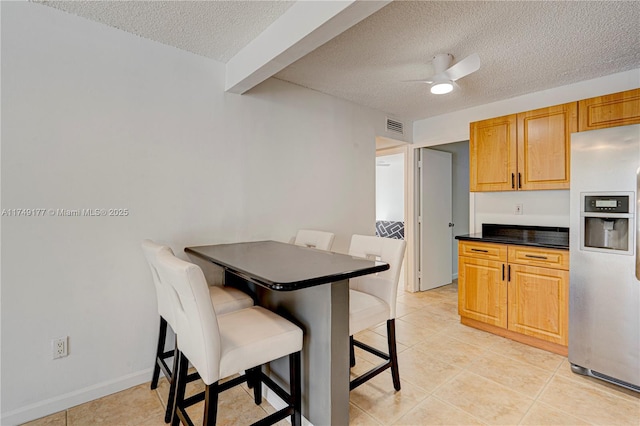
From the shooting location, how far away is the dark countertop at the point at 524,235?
2.86 meters

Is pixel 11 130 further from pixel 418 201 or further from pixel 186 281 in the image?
pixel 418 201

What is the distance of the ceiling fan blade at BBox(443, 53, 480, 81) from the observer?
2178 mm

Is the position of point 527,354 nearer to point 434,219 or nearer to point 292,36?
point 434,219

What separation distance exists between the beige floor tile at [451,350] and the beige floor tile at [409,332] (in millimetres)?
70

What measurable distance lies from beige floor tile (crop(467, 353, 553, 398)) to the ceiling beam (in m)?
2.49

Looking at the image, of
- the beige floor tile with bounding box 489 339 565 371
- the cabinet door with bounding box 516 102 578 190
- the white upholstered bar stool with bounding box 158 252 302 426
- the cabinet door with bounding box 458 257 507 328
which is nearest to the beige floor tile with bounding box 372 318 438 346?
the cabinet door with bounding box 458 257 507 328

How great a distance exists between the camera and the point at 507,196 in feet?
11.5

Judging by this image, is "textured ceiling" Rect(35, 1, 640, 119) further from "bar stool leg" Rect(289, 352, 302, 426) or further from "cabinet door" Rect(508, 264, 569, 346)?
"bar stool leg" Rect(289, 352, 302, 426)

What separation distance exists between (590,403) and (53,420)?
3.27 metres

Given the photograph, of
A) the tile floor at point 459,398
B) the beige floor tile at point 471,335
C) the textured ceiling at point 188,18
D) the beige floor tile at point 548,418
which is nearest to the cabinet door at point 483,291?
the beige floor tile at point 471,335

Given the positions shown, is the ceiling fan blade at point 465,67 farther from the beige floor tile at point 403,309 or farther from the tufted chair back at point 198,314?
the beige floor tile at point 403,309

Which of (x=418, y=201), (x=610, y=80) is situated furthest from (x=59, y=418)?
(x=610, y=80)

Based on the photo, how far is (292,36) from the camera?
71.9 inches

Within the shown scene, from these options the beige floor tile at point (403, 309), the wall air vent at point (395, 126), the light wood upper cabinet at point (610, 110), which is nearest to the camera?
the light wood upper cabinet at point (610, 110)
